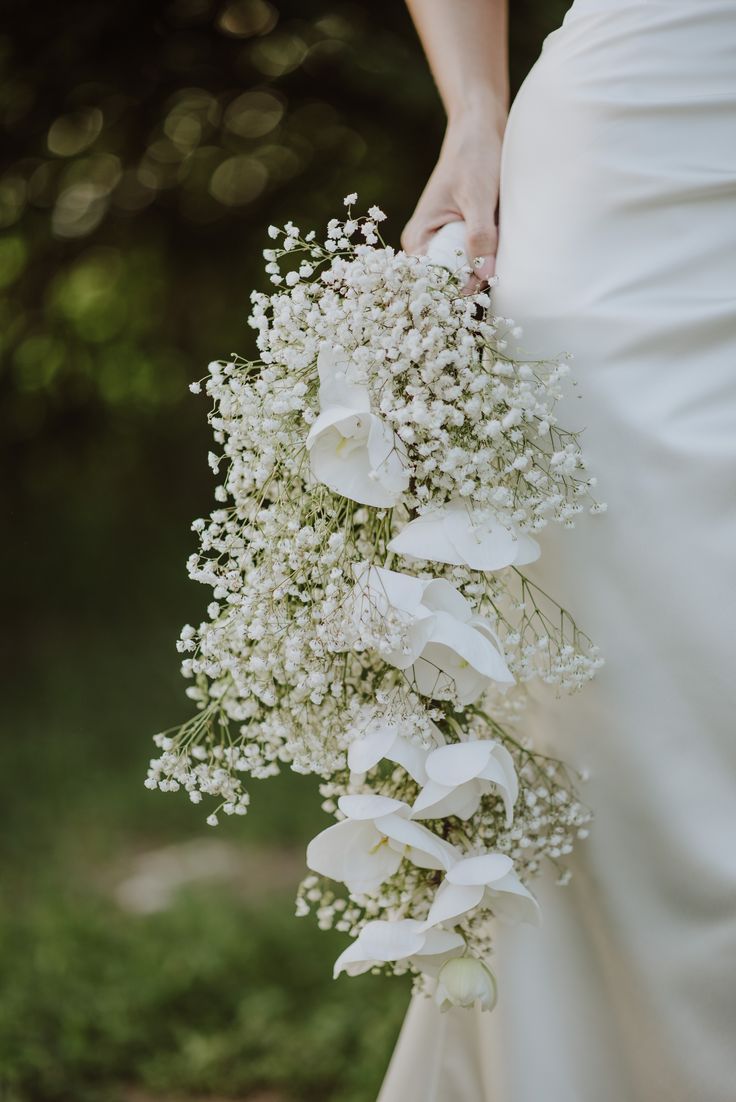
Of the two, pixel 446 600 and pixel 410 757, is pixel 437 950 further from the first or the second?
pixel 446 600

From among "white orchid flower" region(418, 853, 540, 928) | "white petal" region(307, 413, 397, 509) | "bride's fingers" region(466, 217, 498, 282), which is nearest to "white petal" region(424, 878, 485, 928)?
"white orchid flower" region(418, 853, 540, 928)

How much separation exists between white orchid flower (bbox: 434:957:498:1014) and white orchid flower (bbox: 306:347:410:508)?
0.58 metres

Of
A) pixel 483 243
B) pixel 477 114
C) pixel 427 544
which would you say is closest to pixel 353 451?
pixel 427 544

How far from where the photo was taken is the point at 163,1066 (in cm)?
264

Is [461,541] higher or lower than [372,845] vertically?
higher

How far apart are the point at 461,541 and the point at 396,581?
114 millimetres

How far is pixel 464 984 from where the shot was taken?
1.35 m

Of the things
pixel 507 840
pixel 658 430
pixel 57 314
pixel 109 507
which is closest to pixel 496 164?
pixel 658 430

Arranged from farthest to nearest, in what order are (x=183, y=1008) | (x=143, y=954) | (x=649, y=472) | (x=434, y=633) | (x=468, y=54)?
1. (x=143, y=954)
2. (x=183, y=1008)
3. (x=468, y=54)
4. (x=649, y=472)
5. (x=434, y=633)

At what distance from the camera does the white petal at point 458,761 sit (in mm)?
1331

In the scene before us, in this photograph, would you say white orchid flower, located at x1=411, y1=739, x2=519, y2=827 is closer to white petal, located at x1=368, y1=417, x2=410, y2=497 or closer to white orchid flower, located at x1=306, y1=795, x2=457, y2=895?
white orchid flower, located at x1=306, y1=795, x2=457, y2=895

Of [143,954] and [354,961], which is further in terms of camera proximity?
[143,954]

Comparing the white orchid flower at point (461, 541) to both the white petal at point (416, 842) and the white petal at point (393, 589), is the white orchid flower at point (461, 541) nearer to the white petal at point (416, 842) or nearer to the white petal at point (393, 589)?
the white petal at point (393, 589)

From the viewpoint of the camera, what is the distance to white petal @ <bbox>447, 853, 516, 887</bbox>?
1336 mm
